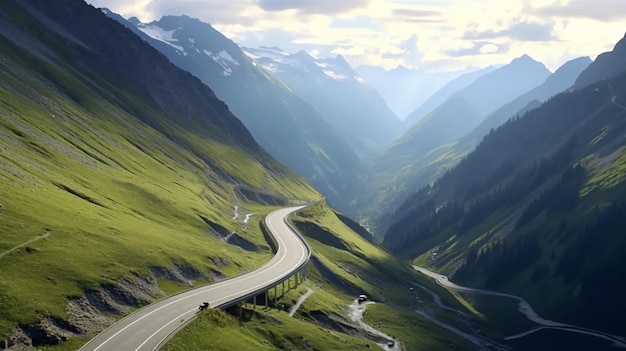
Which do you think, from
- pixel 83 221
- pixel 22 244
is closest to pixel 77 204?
pixel 83 221

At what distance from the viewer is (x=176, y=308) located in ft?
256

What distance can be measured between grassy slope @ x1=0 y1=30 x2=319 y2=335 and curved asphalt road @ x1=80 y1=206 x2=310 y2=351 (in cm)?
495

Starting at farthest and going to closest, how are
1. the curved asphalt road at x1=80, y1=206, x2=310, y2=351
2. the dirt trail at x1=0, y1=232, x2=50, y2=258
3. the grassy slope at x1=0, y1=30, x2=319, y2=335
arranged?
the grassy slope at x1=0, y1=30, x2=319, y2=335 → the dirt trail at x1=0, y1=232, x2=50, y2=258 → the curved asphalt road at x1=80, y1=206, x2=310, y2=351

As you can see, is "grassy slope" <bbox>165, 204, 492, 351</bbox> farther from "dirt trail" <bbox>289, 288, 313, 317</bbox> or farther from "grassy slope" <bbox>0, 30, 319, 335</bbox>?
"grassy slope" <bbox>0, 30, 319, 335</bbox>

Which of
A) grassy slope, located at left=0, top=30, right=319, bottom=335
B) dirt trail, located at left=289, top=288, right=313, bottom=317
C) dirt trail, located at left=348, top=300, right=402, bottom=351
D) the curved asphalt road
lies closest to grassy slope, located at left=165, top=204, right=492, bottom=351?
dirt trail, located at left=289, top=288, right=313, bottom=317

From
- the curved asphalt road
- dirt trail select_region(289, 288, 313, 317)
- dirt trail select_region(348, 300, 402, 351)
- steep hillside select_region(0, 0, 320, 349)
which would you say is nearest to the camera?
the curved asphalt road

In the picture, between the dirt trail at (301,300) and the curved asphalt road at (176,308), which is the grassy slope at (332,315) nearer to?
the dirt trail at (301,300)

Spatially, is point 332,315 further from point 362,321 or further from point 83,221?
point 83,221

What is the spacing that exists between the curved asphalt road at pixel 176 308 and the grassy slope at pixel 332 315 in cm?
276

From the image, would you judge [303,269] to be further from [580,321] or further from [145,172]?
[580,321]

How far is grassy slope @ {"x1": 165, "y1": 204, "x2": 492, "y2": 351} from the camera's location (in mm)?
73875

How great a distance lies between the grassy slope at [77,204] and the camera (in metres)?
70.3

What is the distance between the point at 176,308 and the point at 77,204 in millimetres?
35459

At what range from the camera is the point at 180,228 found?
127m
